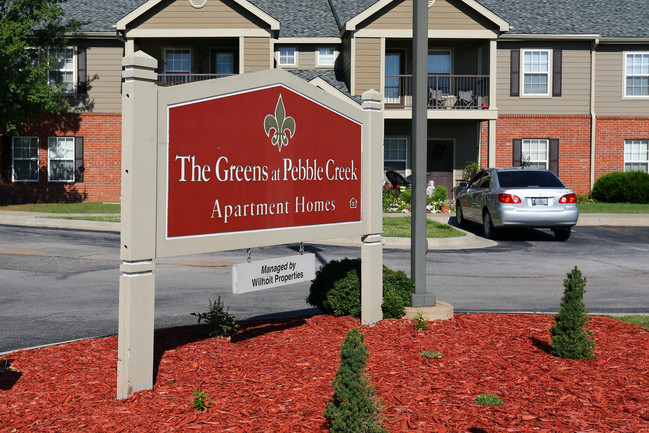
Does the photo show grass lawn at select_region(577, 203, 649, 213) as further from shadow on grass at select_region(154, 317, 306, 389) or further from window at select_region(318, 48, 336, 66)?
shadow on grass at select_region(154, 317, 306, 389)

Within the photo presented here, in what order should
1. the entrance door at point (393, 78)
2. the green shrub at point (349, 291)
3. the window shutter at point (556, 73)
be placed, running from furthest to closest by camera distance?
the window shutter at point (556, 73) → the entrance door at point (393, 78) → the green shrub at point (349, 291)

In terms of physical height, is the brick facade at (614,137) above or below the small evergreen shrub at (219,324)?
above

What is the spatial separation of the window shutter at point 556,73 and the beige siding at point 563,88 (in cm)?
18

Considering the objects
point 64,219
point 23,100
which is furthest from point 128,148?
point 23,100

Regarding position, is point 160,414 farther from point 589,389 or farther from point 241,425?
point 589,389

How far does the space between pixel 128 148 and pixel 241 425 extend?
1.91 m

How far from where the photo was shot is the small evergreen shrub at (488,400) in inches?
179

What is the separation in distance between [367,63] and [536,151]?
806cm

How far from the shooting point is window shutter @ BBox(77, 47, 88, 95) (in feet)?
91.8

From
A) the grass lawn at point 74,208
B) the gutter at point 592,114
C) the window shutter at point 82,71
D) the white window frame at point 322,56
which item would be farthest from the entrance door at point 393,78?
the window shutter at point 82,71

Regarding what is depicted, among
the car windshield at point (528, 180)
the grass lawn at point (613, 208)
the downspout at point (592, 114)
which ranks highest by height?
the downspout at point (592, 114)

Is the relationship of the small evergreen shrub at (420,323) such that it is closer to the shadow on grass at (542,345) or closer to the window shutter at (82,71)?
the shadow on grass at (542,345)

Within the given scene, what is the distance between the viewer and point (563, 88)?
28797 millimetres

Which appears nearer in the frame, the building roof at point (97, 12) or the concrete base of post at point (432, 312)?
the concrete base of post at point (432, 312)
